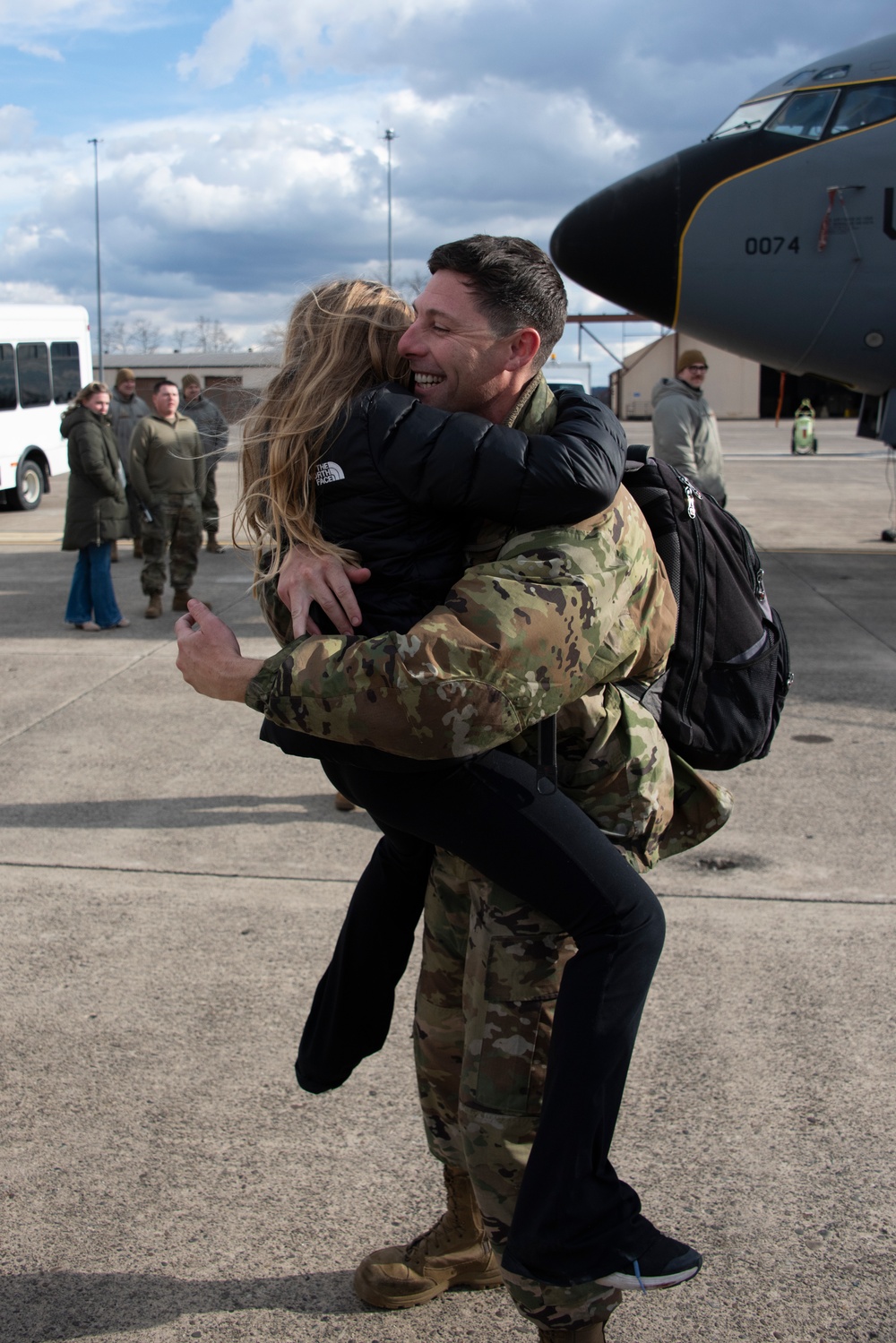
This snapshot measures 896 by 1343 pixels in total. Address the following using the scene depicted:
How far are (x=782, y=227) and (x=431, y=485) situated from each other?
26.7ft

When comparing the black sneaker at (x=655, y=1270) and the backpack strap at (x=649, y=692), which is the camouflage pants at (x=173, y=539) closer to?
the backpack strap at (x=649, y=692)

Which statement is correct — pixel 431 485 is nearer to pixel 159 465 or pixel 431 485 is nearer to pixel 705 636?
pixel 705 636

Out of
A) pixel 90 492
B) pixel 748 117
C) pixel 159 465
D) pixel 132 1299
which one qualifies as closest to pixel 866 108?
pixel 748 117

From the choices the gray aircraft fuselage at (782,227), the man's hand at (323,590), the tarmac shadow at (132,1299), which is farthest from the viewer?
the gray aircraft fuselage at (782,227)

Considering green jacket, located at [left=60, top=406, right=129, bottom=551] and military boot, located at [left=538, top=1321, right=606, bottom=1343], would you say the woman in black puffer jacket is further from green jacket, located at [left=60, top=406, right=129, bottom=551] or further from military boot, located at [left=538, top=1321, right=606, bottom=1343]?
green jacket, located at [left=60, top=406, right=129, bottom=551]

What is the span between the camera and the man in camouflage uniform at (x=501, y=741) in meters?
1.63

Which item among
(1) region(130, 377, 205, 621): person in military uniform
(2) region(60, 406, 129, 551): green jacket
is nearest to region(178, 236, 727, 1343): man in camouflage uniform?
(2) region(60, 406, 129, 551): green jacket

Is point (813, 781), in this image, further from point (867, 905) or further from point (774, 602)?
point (774, 602)

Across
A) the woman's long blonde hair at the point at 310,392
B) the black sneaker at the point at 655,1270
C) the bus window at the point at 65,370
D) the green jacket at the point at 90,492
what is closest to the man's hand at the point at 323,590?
the woman's long blonde hair at the point at 310,392

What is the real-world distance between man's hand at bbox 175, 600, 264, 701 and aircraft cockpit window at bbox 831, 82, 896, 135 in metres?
8.53

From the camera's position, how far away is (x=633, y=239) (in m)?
8.94

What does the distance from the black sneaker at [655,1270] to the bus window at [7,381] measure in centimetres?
1664

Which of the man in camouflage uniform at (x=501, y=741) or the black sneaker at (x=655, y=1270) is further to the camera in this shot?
the black sneaker at (x=655, y=1270)

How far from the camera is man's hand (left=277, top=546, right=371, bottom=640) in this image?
1.74 metres
